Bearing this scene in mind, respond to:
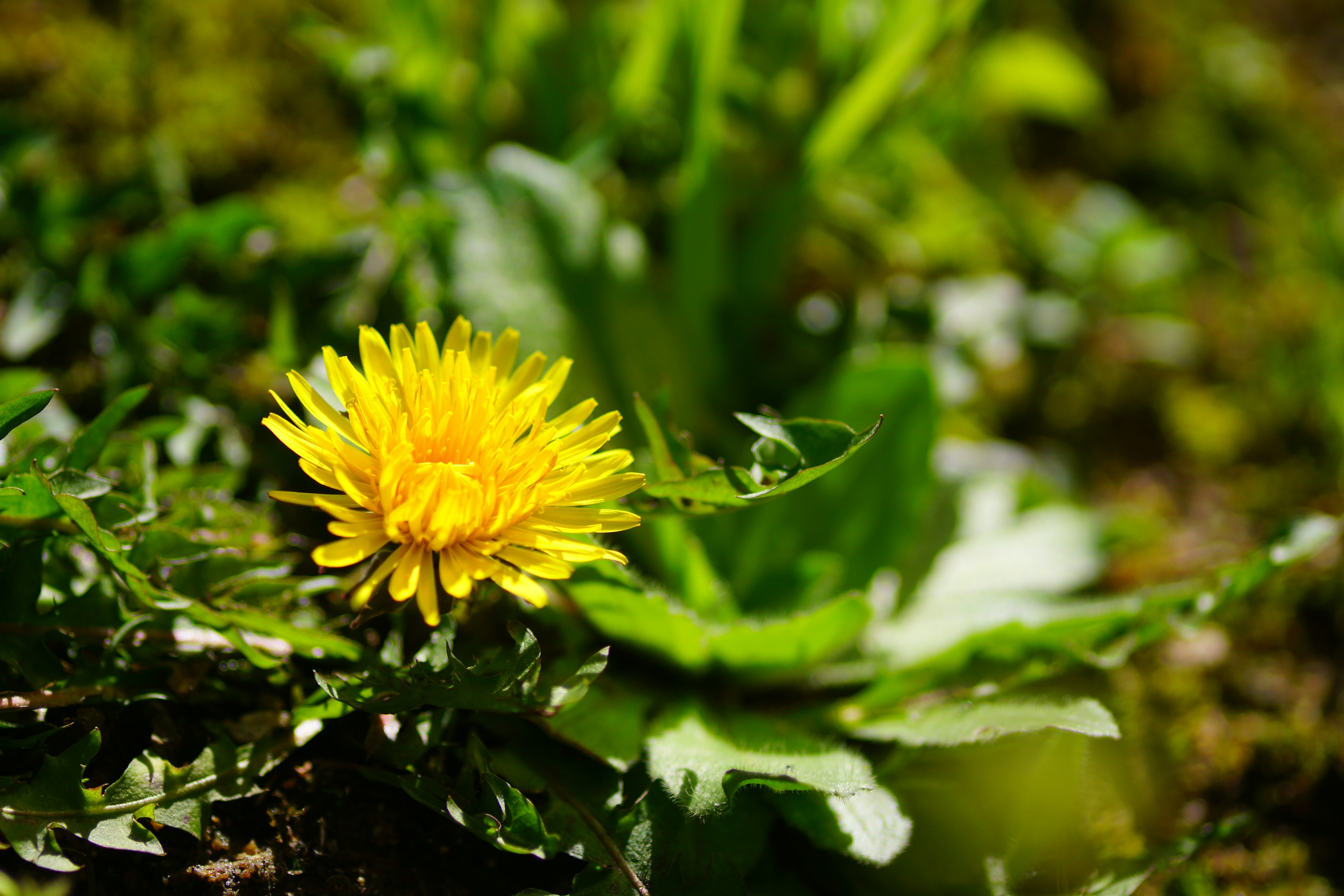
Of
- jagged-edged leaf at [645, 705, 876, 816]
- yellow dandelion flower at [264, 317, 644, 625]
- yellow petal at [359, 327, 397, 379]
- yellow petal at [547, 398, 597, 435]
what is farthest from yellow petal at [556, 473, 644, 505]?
jagged-edged leaf at [645, 705, 876, 816]

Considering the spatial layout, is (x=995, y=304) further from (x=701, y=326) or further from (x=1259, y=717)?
(x=1259, y=717)

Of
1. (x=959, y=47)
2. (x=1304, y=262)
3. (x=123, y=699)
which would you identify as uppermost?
(x=959, y=47)

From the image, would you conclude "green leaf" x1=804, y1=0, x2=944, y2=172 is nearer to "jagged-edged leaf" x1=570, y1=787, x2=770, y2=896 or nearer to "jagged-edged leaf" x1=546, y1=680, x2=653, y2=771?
"jagged-edged leaf" x1=546, y1=680, x2=653, y2=771

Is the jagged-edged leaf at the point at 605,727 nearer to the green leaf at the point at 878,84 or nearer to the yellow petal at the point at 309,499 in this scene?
the yellow petal at the point at 309,499

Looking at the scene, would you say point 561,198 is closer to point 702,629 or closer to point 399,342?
point 399,342

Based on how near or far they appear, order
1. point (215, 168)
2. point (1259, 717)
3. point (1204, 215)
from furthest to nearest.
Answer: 1. point (1204, 215)
2. point (215, 168)
3. point (1259, 717)

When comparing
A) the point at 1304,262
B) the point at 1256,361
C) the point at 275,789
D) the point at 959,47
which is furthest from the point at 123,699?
the point at 1304,262

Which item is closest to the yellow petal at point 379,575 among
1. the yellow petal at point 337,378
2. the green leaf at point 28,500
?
the yellow petal at point 337,378
